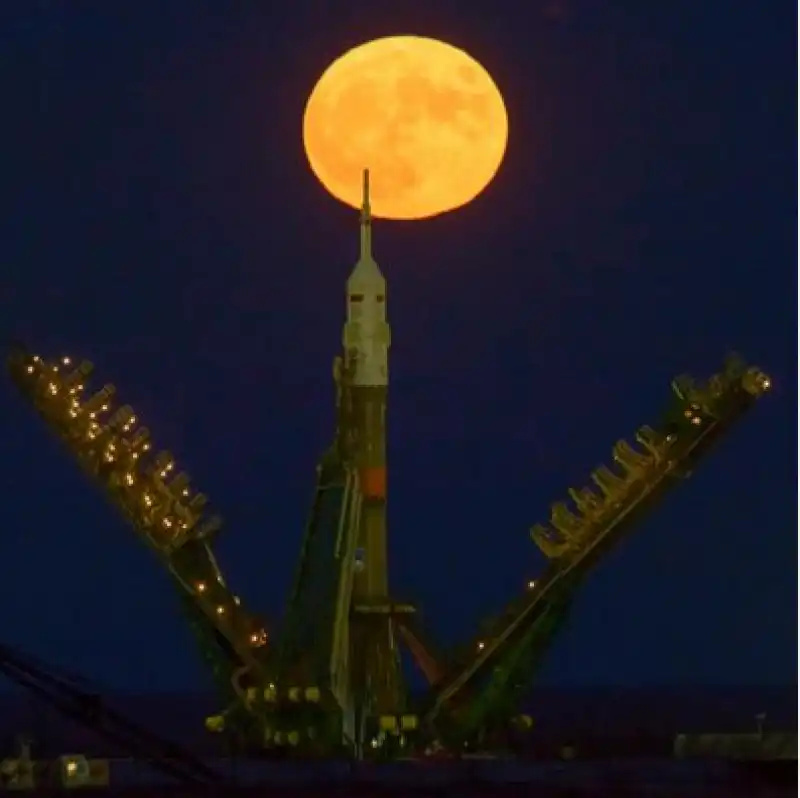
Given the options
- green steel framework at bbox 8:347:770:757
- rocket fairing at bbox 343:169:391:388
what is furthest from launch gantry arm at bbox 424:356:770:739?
rocket fairing at bbox 343:169:391:388

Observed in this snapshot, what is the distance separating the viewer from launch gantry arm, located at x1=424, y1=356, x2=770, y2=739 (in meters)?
51.1

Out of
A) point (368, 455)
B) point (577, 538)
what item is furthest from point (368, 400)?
point (577, 538)

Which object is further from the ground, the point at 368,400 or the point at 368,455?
the point at 368,400

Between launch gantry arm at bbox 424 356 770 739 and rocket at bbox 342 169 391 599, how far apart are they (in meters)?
3.21

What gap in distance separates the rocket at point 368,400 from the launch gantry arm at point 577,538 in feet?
10.5

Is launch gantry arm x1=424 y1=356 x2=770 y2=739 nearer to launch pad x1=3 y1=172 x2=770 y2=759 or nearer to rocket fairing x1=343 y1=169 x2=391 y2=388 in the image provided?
launch pad x1=3 y1=172 x2=770 y2=759

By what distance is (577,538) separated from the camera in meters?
51.7

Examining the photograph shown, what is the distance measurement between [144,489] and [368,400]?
5911mm

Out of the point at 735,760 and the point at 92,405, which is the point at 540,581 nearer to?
the point at 92,405

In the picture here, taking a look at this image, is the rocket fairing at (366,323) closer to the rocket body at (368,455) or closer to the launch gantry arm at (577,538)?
the rocket body at (368,455)

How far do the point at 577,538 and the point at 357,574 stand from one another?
557cm

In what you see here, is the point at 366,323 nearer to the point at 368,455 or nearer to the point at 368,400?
the point at 368,400

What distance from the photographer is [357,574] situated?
175ft

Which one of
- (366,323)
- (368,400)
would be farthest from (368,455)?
(366,323)
